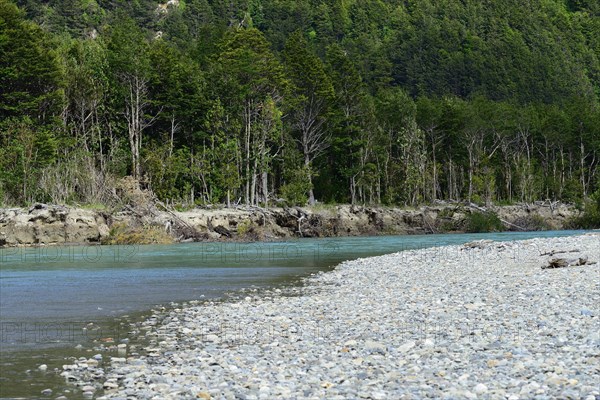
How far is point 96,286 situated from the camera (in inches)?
865

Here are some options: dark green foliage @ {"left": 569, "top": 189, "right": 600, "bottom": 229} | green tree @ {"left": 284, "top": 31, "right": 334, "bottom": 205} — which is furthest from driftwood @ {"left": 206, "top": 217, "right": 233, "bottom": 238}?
dark green foliage @ {"left": 569, "top": 189, "right": 600, "bottom": 229}

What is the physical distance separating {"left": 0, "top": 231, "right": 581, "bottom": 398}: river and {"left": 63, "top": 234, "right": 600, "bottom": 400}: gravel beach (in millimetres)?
809

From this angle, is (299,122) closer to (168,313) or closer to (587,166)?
(587,166)

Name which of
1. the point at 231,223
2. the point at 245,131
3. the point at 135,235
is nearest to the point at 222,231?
the point at 231,223

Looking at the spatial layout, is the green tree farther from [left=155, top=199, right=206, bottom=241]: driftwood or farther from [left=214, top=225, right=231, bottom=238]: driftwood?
[left=155, top=199, right=206, bottom=241]: driftwood

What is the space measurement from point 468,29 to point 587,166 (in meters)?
72.6

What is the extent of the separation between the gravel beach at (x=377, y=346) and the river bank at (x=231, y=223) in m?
29.4

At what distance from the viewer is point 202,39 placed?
90.2 m

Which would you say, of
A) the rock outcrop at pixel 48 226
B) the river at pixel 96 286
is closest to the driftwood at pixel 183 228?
the rock outcrop at pixel 48 226

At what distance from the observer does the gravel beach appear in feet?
29.2

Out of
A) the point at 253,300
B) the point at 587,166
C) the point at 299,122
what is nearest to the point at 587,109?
the point at 587,166

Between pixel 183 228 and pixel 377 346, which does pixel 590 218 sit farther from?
pixel 377 346

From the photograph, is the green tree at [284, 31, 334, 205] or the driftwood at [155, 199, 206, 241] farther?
the green tree at [284, 31, 334, 205]

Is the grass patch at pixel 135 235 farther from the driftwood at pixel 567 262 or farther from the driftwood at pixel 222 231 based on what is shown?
the driftwood at pixel 567 262
